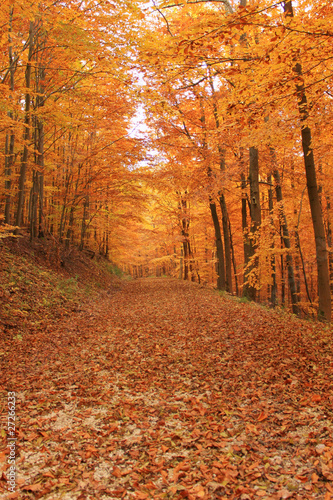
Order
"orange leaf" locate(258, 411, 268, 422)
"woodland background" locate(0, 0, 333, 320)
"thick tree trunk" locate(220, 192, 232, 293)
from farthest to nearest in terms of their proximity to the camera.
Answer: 1. "thick tree trunk" locate(220, 192, 232, 293)
2. "woodland background" locate(0, 0, 333, 320)
3. "orange leaf" locate(258, 411, 268, 422)

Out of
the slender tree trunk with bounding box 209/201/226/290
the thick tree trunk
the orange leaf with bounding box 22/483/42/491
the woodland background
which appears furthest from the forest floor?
the slender tree trunk with bounding box 209/201/226/290

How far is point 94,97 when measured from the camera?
11.5 metres

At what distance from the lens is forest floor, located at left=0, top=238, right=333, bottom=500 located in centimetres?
266

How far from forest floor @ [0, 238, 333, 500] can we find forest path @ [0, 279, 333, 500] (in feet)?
0.05

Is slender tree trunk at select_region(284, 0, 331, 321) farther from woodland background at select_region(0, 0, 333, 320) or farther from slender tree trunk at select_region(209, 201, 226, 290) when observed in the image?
slender tree trunk at select_region(209, 201, 226, 290)

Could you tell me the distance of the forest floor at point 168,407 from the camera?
2664 millimetres

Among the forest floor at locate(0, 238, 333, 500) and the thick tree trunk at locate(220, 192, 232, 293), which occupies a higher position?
the thick tree trunk at locate(220, 192, 232, 293)

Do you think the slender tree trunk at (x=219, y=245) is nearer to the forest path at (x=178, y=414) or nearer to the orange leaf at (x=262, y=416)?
the forest path at (x=178, y=414)

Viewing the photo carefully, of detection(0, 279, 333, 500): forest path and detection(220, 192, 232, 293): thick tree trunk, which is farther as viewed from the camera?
detection(220, 192, 232, 293): thick tree trunk

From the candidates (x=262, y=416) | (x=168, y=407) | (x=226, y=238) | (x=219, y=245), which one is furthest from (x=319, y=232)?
(x=219, y=245)

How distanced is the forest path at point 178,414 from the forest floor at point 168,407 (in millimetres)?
15

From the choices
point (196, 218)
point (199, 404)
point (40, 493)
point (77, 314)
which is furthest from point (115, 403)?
point (196, 218)

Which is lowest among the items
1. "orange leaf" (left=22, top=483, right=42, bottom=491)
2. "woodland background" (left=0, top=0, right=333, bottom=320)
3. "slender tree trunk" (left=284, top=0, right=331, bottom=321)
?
"orange leaf" (left=22, top=483, right=42, bottom=491)

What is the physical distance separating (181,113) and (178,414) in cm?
1156
